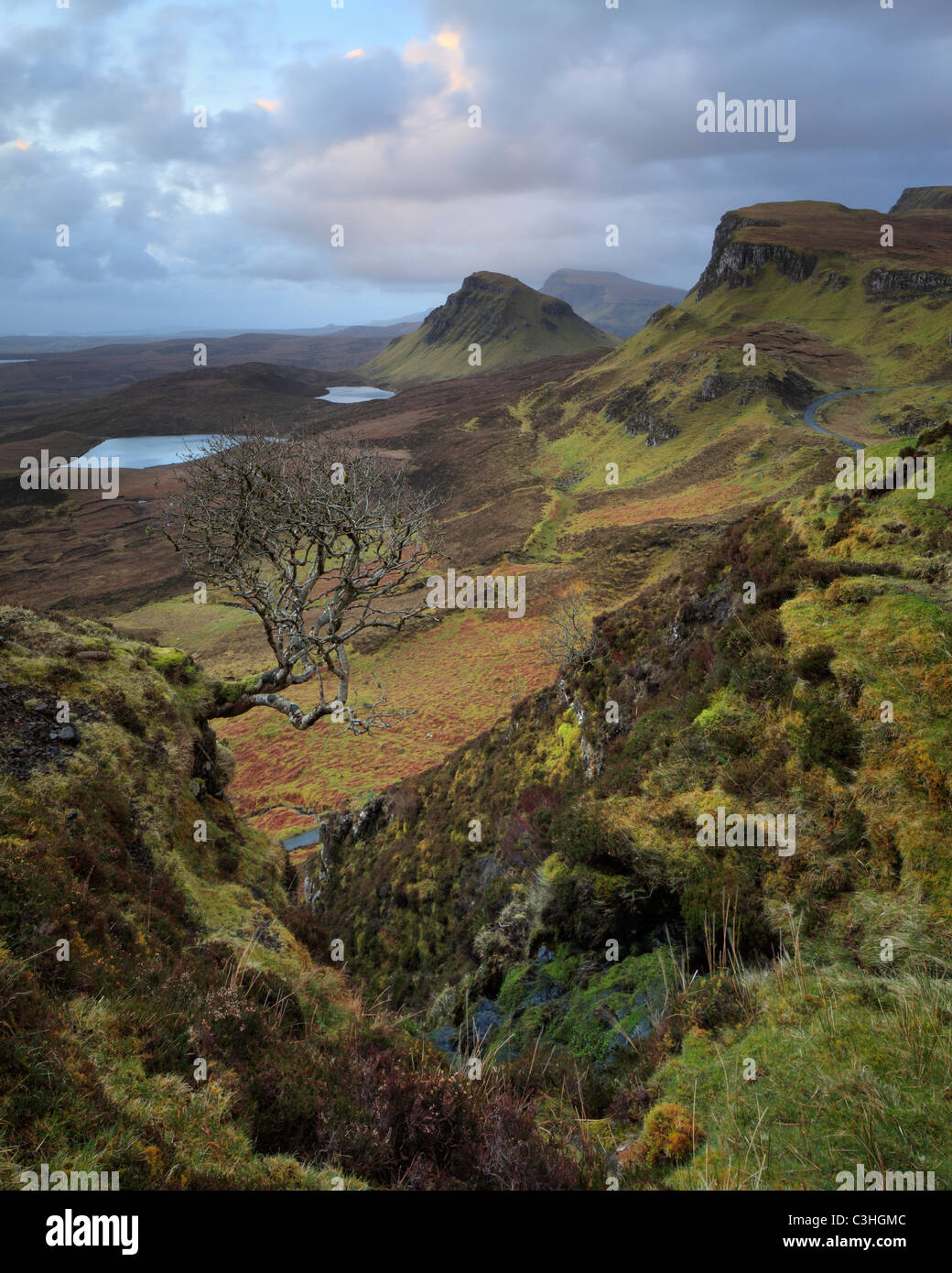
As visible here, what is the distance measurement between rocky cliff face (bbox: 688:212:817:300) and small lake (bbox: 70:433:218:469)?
364 ft

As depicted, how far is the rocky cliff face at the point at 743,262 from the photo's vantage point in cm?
10925

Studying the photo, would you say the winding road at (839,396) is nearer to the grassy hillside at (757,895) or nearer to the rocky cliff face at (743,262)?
the rocky cliff face at (743,262)

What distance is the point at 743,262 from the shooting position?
117625 millimetres

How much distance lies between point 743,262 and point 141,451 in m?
136

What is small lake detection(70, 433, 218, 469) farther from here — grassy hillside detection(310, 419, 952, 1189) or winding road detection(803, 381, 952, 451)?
grassy hillside detection(310, 419, 952, 1189)

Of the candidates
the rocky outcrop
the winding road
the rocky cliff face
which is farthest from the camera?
the rocky cliff face

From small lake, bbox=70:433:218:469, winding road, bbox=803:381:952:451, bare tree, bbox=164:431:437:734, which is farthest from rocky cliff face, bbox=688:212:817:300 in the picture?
bare tree, bbox=164:431:437:734

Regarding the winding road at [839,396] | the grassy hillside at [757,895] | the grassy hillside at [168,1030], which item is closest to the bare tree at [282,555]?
the grassy hillside at [168,1030]

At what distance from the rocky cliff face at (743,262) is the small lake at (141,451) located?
111 metres

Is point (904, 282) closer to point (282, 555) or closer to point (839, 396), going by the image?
point (839, 396)

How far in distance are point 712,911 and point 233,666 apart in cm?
4297

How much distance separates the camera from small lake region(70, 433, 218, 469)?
4779 inches

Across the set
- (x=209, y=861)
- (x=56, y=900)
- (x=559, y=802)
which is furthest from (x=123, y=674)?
(x=559, y=802)

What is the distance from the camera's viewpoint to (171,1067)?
3.99m
